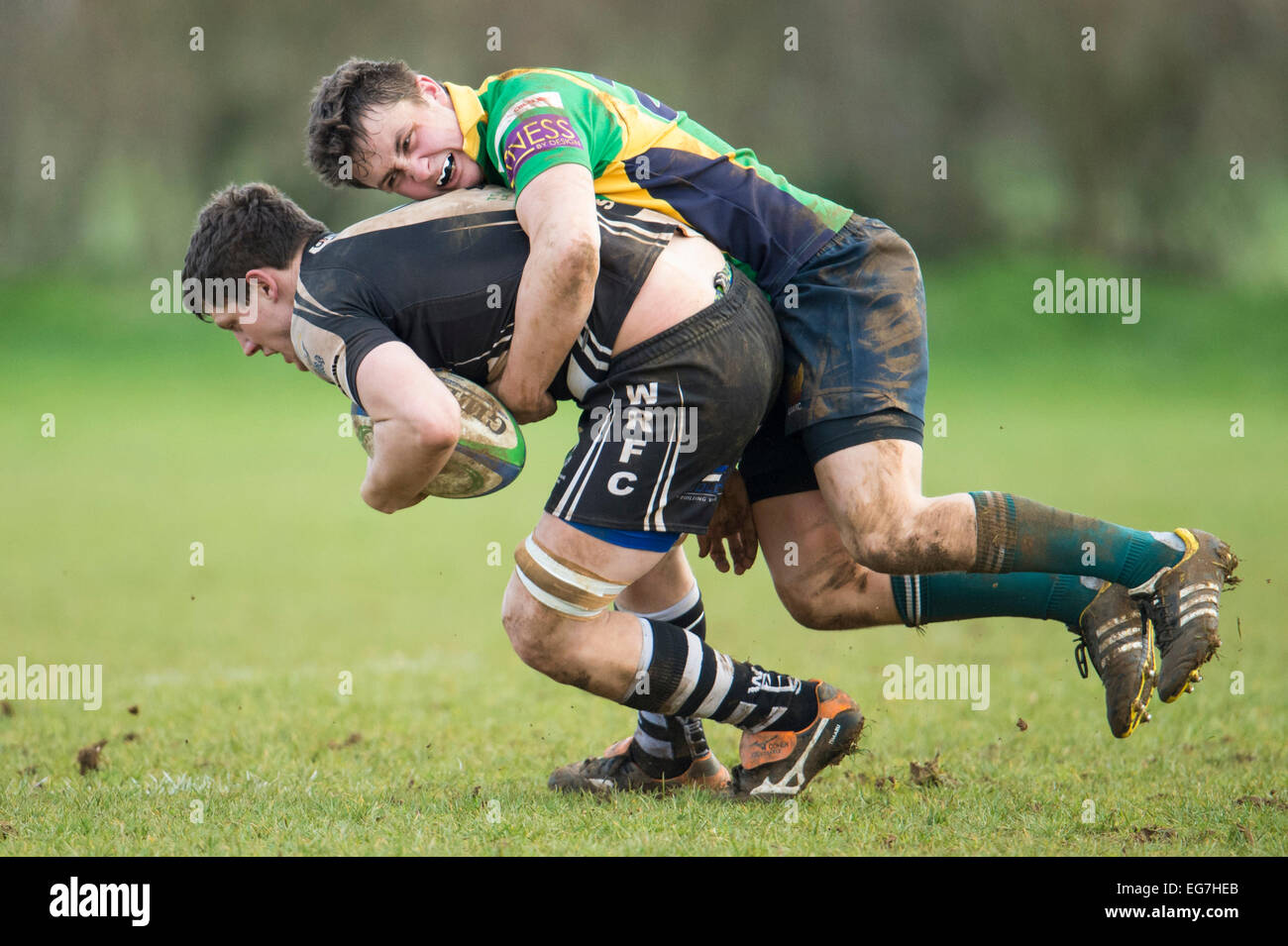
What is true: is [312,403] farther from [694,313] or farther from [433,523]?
[694,313]

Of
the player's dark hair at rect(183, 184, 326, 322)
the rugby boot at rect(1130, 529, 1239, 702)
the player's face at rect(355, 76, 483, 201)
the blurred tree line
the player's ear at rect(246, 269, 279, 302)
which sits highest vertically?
the blurred tree line

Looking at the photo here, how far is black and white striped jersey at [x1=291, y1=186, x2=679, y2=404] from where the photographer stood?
335 centimetres

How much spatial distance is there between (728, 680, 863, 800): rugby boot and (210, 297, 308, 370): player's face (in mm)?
1646

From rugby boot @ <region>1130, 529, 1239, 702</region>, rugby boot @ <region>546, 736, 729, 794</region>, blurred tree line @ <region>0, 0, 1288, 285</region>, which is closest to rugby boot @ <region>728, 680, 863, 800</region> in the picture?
rugby boot @ <region>546, 736, 729, 794</region>

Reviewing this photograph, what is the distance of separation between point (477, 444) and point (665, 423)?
1.57ft

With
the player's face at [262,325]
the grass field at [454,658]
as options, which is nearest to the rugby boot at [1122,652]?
the grass field at [454,658]

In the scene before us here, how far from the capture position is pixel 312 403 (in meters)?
17.6

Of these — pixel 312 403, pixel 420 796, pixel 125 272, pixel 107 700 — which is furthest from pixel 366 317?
pixel 125 272

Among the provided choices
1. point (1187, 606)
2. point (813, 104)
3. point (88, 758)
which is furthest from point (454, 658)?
point (813, 104)

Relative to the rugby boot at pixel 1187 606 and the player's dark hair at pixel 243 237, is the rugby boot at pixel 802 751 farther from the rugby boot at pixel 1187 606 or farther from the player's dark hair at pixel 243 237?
the player's dark hair at pixel 243 237

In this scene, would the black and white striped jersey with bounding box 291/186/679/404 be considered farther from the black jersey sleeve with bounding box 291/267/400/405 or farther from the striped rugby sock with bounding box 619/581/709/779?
the striped rugby sock with bounding box 619/581/709/779

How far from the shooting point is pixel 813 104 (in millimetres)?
19875

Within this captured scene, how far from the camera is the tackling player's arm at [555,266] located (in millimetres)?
3180

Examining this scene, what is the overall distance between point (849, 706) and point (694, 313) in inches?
47.5
